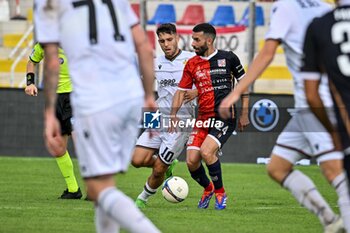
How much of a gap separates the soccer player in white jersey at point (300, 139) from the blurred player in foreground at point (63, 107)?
209 inches

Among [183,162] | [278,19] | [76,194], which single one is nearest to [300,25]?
[278,19]

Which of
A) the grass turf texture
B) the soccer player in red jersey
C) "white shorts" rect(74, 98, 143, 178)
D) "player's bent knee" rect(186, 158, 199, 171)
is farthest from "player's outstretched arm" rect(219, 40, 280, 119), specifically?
"player's bent knee" rect(186, 158, 199, 171)

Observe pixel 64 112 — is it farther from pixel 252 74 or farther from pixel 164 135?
pixel 252 74

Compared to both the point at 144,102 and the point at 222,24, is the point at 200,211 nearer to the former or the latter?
the point at 144,102

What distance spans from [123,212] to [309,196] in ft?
6.87

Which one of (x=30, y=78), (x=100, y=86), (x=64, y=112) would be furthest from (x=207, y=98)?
(x=100, y=86)

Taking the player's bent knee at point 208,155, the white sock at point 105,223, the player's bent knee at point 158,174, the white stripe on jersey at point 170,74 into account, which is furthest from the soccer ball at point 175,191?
the white sock at point 105,223

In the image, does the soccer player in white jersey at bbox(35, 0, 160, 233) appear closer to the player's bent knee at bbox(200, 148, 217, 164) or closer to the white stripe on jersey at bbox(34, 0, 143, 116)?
the white stripe on jersey at bbox(34, 0, 143, 116)

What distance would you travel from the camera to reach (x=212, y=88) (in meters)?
12.7

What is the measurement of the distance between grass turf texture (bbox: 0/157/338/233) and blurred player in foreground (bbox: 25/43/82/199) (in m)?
0.35

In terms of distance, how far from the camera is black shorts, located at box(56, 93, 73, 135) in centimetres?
1344

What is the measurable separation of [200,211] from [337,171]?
391 centimetres

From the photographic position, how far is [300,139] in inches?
329

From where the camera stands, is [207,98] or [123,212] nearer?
[123,212]
